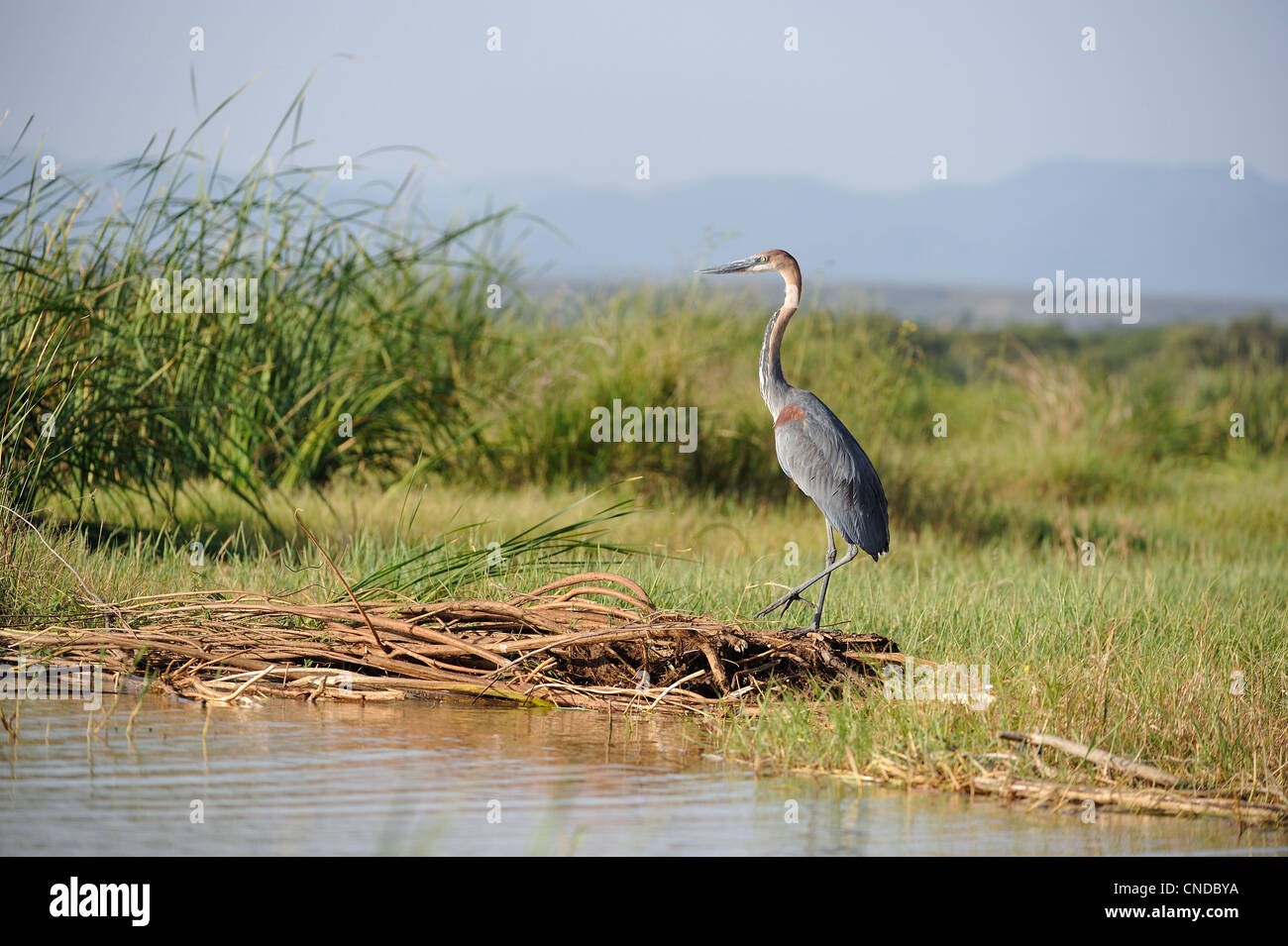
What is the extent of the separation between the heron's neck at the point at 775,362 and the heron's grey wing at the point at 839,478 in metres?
0.28

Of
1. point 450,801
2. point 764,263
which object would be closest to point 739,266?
point 764,263

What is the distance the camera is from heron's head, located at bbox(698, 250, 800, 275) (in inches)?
281

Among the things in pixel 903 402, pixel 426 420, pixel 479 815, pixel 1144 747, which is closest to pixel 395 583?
pixel 479 815

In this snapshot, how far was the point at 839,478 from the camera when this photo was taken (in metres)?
6.54

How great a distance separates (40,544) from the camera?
662cm

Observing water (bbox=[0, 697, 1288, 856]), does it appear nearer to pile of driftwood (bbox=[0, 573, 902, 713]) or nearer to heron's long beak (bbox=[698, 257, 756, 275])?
pile of driftwood (bbox=[0, 573, 902, 713])

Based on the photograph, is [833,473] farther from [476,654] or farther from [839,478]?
[476,654]

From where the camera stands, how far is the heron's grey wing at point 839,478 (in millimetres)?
6543

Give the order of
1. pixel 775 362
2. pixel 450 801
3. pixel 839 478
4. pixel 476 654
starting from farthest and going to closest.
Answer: pixel 775 362 → pixel 839 478 → pixel 476 654 → pixel 450 801

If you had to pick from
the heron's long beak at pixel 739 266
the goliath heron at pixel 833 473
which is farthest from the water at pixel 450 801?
the heron's long beak at pixel 739 266

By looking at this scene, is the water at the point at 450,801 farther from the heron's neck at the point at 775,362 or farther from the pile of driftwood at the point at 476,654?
the heron's neck at the point at 775,362

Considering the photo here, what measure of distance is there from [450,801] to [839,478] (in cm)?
291

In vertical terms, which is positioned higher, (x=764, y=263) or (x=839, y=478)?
(x=764, y=263)
